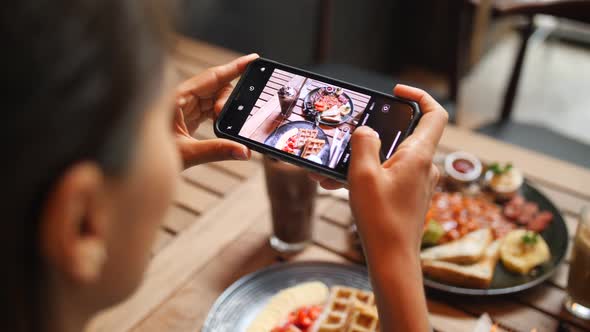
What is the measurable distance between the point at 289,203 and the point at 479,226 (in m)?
0.42

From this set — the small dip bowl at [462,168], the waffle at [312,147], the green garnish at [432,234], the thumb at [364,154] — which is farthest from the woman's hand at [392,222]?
the small dip bowl at [462,168]

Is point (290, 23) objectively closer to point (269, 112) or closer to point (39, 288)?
point (269, 112)

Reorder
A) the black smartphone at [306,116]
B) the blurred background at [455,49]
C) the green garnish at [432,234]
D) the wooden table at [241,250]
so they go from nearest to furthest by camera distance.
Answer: the black smartphone at [306,116] → the wooden table at [241,250] → the green garnish at [432,234] → the blurred background at [455,49]

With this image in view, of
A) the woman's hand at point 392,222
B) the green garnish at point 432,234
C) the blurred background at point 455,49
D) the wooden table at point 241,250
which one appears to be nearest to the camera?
the woman's hand at point 392,222

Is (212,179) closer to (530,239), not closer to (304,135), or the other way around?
(304,135)

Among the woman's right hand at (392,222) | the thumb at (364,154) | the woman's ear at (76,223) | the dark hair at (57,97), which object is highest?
the dark hair at (57,97)

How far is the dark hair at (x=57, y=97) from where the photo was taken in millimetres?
369

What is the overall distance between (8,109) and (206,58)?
4.81 ft

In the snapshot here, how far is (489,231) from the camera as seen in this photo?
107 cm

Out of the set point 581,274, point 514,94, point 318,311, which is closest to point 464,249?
point 581,274

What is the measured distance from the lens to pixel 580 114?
10.4 ft

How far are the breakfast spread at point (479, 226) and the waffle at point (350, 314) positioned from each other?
6.4 inches

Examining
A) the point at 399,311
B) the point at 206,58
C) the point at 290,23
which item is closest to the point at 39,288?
the point at 399,311

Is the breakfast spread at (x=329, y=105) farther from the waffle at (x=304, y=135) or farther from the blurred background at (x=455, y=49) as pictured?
the blurred background at (x=455, y=49)
